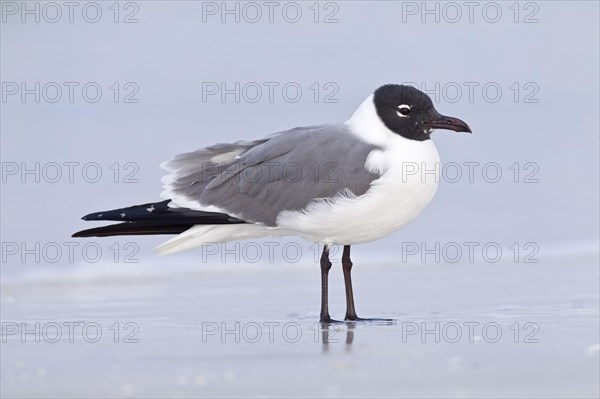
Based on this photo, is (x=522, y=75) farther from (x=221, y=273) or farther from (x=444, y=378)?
(x=444, y=378)

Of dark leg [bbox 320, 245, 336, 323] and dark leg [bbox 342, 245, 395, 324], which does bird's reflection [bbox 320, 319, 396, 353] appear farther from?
dark leg [bbox 320, 245, 336, 323]

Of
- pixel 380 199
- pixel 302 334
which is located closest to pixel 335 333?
pixel 302 334

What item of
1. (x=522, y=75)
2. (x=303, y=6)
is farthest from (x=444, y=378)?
(x=303, y=6)

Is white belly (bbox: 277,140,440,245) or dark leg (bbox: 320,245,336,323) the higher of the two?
white belly (bbox: 277,140,440,245)

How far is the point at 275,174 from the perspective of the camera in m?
6.74

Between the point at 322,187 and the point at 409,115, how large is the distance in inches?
23.3

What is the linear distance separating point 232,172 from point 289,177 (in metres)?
0.41

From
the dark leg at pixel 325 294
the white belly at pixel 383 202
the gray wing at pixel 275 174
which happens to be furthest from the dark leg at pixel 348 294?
the gray wing at pixel 275 174

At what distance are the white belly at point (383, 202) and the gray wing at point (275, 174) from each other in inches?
2.1

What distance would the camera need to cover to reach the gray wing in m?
6.54

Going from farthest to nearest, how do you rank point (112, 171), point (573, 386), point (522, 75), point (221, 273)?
point (522, 75) < point (112, 171) < point (221, 273) < point (573, 386)

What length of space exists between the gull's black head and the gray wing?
0.21 m

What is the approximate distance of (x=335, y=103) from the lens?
13930 mm

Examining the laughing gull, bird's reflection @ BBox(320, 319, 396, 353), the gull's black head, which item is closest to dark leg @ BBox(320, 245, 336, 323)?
the laughing gull
